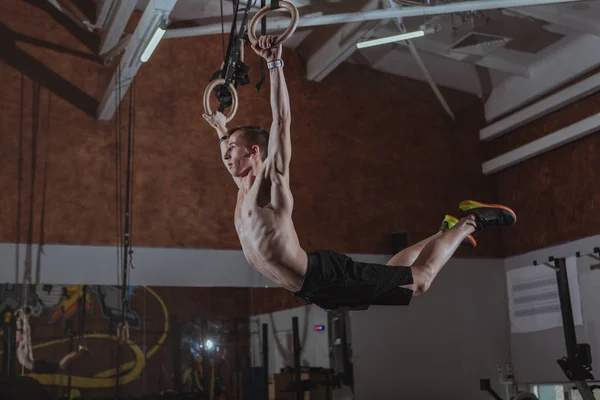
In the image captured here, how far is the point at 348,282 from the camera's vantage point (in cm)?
316

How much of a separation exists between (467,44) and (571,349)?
118 inches

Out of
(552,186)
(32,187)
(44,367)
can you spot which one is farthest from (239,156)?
(552,186)

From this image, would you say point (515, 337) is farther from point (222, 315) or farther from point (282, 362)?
point (222, 315)

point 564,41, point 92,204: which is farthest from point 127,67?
point 564,41

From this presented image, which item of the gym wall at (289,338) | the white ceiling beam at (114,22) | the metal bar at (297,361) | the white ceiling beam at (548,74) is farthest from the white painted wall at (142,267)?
the white ceiling beam at (548,74)

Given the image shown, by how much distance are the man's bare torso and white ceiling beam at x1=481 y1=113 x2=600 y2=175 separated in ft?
15.7

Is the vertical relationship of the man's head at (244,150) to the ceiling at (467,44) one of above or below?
below

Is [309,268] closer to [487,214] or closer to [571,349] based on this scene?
[487,214]

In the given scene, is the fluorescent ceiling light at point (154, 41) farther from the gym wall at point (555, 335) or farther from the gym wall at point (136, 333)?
the gym wall at point (555, 335)

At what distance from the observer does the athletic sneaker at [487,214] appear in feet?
12.5

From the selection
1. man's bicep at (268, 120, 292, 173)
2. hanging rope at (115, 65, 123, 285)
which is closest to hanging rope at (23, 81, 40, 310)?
hanging rope at (115, 65, 123, 285)

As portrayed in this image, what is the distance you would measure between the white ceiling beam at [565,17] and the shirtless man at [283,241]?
381cm

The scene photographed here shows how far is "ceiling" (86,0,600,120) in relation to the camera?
6449 mm

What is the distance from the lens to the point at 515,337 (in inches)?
308
